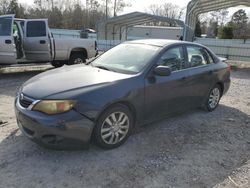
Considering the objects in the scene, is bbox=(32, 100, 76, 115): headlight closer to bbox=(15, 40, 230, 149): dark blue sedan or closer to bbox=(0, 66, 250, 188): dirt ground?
bbox=(15, 40, 230, 149): dark blue sedan

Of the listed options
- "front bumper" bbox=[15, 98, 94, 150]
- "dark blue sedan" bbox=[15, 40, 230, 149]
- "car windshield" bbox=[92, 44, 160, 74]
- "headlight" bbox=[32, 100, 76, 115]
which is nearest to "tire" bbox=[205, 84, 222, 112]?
"dark blue sedan" bbox=[15, 40, 230, 149]

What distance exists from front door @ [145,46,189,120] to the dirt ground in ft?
1.36

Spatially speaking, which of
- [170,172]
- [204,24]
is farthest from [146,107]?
[204,24]

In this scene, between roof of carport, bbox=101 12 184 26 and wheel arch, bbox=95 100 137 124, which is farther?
roof of carport, bbox=101 12 184 26

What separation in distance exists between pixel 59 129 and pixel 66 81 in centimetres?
76

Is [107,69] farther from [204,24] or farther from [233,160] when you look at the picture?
[204,24]

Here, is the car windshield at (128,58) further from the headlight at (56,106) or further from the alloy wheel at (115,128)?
the headlight at (56,106)

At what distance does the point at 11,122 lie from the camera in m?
4.74

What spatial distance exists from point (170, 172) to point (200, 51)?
2.89 metres

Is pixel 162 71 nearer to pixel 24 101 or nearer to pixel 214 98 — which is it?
pixel 24 101

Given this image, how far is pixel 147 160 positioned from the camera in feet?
11.8

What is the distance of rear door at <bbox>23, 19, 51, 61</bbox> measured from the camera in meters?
9.46

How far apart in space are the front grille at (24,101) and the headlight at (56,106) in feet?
0.84

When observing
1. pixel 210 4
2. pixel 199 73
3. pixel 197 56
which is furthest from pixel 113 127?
pixel 210 4
